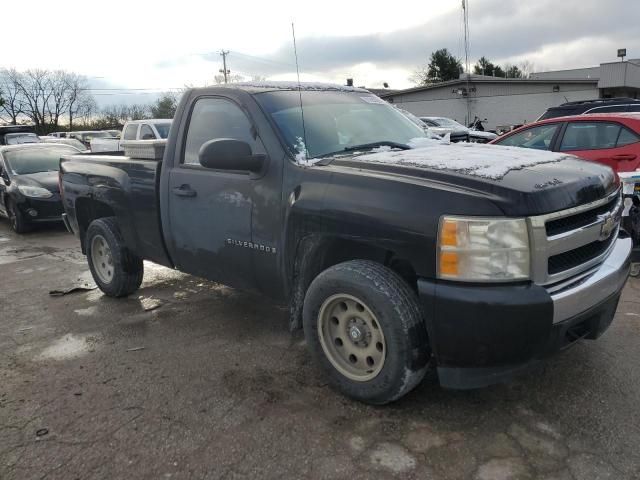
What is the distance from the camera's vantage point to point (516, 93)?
3341 centimetres

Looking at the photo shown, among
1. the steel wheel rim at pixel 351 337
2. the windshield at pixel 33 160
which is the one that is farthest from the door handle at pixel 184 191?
the windshield at pixel 33 160

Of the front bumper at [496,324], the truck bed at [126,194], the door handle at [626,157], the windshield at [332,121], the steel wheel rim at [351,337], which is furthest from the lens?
the door handle at [626,157]

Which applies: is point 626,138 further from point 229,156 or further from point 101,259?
point 101,259

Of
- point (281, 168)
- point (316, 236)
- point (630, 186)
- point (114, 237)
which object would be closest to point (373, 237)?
point (316, 236)

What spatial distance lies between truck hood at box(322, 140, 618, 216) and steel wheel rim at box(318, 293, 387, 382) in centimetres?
76

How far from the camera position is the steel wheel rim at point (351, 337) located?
2943 millimetres

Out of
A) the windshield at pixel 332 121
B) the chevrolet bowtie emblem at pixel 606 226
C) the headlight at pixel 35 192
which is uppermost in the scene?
the windshield at pixel 332 121

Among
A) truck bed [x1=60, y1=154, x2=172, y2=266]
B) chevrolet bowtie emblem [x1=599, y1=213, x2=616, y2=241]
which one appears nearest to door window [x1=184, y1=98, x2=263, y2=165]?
truck bed [x1=60, y1=154, x2=172, y2=266]

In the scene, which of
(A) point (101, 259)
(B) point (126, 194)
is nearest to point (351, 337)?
(B) point (126, 194)

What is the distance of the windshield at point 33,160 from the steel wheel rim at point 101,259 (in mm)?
5451

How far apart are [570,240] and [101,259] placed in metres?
4.45

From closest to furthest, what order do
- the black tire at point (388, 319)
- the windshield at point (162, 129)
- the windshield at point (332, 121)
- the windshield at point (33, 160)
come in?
the black tire at point (388, 319) → the windshield at point (332, 121) → the windshield at point (33, 160) → the windshield at point (162, 129)

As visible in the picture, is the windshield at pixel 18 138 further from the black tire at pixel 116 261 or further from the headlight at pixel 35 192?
the black tire at pixel 116 261

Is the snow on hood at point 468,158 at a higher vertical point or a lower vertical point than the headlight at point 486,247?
higher
